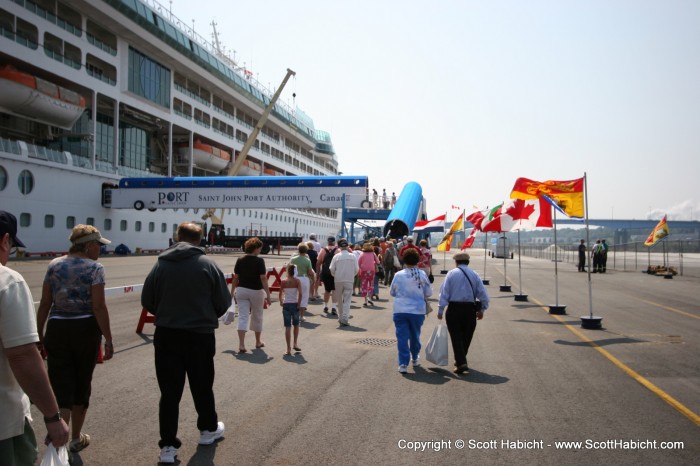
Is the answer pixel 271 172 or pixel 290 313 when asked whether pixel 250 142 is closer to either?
pixel 271 172

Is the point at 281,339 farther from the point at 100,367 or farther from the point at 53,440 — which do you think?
the point at 53,440

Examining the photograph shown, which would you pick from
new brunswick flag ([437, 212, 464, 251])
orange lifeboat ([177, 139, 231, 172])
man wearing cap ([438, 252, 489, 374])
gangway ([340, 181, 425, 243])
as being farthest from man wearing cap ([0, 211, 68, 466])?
orange lifeboat ([177, 139, 231, 172])

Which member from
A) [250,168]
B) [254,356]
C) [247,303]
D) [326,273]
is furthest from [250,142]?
[254,356]

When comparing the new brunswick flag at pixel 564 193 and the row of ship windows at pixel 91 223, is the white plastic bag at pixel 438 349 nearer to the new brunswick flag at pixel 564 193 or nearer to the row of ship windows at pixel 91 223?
the new brunswick flag at pixel 564 193

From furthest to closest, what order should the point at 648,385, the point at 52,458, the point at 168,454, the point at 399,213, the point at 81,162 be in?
the point at 81,162 < the point at 399,213 < the point at 648,385 < the point at 168,454 < the point at 52,458

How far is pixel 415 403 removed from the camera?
5434mm

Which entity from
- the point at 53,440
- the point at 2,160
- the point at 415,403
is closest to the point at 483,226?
the point at 415,403

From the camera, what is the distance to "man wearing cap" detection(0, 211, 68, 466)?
2193mm

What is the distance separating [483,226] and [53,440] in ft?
55.1

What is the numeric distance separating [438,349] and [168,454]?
3.91 meters

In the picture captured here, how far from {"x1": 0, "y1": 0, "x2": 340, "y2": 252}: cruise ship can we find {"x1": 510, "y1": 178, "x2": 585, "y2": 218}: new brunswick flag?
87.3 feet

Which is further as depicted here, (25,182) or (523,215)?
(25,182)

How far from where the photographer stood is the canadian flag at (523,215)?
1352 cm

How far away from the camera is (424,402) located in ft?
18.0
